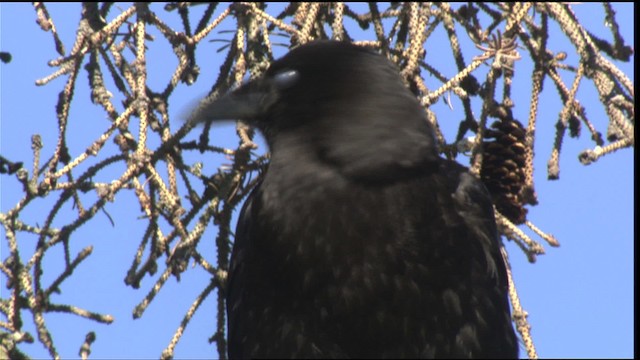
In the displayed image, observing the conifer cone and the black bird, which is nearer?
the black bird

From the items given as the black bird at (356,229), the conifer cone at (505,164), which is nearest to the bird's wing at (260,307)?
the black bird at (356,229)

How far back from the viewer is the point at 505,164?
2.89 meters

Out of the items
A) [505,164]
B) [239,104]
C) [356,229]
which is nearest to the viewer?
[356,229]

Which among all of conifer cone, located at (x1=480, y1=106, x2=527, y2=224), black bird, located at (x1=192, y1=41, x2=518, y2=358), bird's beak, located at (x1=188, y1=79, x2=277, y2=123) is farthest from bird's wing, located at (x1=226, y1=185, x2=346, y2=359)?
conifer cone, located at (x1=480, y1=106, x2=527, y2=224)

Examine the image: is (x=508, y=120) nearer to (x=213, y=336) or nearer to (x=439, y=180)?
(x=439, y=180)

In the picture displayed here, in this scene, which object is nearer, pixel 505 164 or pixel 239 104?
pixel 239 104

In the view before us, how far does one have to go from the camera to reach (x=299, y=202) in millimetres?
2643

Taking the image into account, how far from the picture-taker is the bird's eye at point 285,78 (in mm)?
2797

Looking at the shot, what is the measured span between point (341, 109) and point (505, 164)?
528 mm

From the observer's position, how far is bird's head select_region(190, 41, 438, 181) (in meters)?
2.66

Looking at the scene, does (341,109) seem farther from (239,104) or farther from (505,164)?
(505,164)

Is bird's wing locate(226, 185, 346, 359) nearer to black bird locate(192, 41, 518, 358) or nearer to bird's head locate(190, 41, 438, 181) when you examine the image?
black bird locate(192, 41, 518, 358)

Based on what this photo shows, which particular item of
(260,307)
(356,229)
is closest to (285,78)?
(356,229)

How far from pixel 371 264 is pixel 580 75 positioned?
2.43ft
